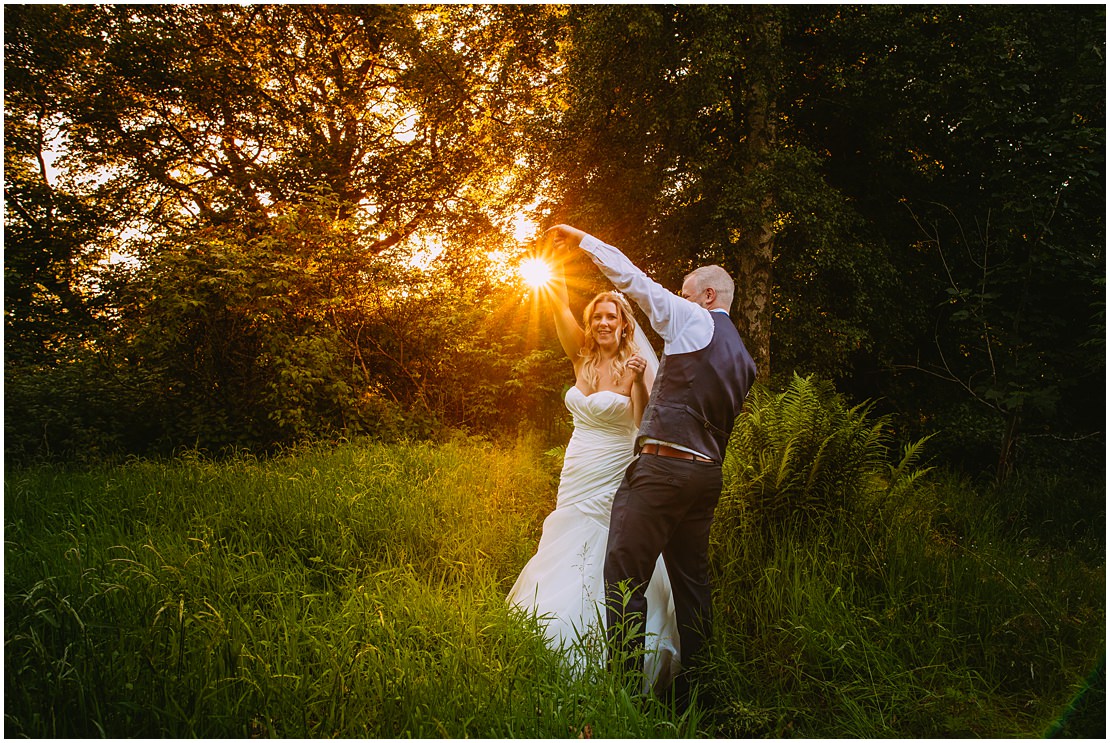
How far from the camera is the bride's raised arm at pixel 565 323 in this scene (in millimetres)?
4570

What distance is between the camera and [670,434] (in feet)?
10.7

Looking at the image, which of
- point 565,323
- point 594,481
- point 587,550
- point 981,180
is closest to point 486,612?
point 587,550

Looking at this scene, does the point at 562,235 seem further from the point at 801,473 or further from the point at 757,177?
the point at 757,177

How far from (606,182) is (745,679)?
8.27 m

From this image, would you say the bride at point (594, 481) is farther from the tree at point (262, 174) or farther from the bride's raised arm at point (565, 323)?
the tree at point (262, 174)

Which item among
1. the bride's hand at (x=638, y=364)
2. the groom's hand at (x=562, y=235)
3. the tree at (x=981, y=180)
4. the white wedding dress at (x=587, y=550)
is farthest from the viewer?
the tree at (x=981, y=180)

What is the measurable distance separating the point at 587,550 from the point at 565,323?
5.41 ft

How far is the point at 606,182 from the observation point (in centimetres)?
1011

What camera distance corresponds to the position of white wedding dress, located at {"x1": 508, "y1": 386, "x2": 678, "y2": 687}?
363cm

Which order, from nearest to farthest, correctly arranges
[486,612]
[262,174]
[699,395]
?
[699,395]
[486,612]
[262,174]

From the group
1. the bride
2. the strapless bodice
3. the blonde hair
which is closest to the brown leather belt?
the bride

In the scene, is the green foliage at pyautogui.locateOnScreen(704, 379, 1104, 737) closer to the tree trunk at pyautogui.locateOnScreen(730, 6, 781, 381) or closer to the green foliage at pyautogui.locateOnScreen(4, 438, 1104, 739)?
the green foliage at pyautogui.locateOnScreen(4, 438, 1104, 739)

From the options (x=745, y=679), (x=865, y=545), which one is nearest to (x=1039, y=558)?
(x=865, y=545)

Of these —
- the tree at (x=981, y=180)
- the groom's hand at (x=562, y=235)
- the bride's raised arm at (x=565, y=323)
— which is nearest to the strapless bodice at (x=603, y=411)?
the bride's raised arm at (x=565, y=323)
